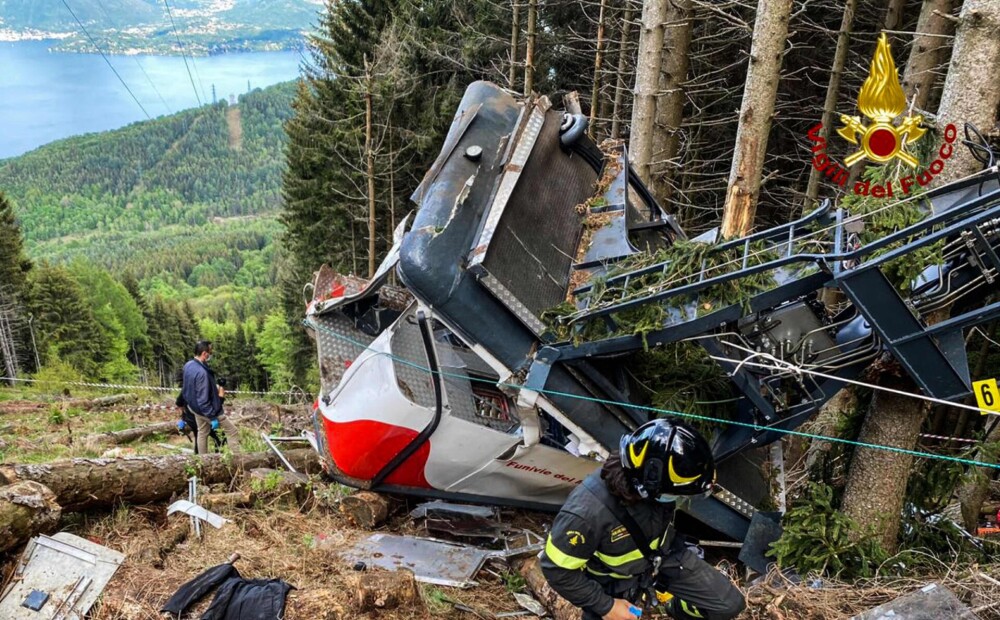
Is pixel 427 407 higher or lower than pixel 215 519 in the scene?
higher

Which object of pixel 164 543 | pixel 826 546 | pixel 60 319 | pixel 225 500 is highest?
pixel 826 546

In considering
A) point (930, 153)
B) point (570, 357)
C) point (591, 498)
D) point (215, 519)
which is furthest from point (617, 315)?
point (215, 519)

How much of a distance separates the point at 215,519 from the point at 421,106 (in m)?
16.4

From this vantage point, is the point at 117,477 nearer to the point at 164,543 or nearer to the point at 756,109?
the point at 164,543

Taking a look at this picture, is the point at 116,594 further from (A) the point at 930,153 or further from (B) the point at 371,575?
(A) the point at 930,153

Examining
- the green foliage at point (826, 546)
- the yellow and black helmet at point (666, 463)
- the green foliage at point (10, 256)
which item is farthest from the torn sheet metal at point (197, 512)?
the green foliage at point (10, 256)

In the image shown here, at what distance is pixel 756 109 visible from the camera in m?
5.91

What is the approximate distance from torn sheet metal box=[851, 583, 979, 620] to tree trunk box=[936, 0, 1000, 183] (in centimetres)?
214

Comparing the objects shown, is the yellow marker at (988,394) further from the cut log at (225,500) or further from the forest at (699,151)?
the cut log at (225,500)

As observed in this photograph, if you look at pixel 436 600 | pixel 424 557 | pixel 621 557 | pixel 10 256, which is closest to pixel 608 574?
pixel 621 557

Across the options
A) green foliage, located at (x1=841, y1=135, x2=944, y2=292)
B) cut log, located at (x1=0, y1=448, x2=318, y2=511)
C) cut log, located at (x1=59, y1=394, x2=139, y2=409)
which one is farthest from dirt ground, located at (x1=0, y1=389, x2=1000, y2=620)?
cut log, located at (x1=59, y1=394, x2=139, y2=409)

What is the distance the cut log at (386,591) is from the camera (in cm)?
361

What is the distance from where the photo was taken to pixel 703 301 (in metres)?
3.48

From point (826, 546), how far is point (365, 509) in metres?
3.18
